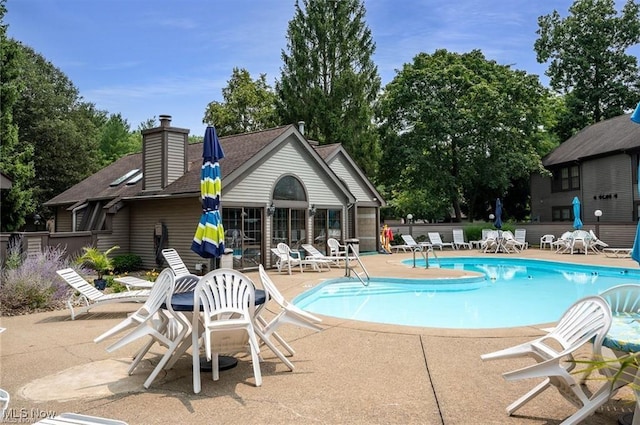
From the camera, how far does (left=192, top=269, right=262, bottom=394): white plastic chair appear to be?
4.17 meters

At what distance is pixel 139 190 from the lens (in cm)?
1598

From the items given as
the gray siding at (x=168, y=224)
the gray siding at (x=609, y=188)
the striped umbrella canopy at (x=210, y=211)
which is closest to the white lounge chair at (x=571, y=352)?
the striped umbrella canopy at (x=210, y=211)

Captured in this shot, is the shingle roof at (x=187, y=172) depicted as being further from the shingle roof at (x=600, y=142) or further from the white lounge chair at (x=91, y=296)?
the shingle roof at (x=600, y=142)

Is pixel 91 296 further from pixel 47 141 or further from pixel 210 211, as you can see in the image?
pixel 47 141

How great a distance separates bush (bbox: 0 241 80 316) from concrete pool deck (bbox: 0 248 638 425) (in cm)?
186

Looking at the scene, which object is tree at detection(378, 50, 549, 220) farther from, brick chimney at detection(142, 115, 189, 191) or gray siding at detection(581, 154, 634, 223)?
brick chimney at detection(142, 115, 189, 191)

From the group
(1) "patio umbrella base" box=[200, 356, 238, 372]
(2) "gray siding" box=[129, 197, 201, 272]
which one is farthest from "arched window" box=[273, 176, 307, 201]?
(1) "patio umbrella base" box=[200, 356, 238, 372]

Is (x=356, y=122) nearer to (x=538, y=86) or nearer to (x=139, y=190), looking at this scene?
(x=538, y=86)

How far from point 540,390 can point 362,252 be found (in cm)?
1840

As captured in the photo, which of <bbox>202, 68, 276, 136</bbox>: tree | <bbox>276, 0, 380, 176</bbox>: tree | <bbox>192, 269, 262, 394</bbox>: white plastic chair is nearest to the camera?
<bbox>192, 269, 262, 394</bbox>: white plastic chair

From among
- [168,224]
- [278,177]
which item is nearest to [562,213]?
[278,177]

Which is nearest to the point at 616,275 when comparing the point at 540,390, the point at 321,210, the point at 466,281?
the point at 466,281

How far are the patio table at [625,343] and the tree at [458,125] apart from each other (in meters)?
23.8

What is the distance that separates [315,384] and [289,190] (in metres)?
12.2
